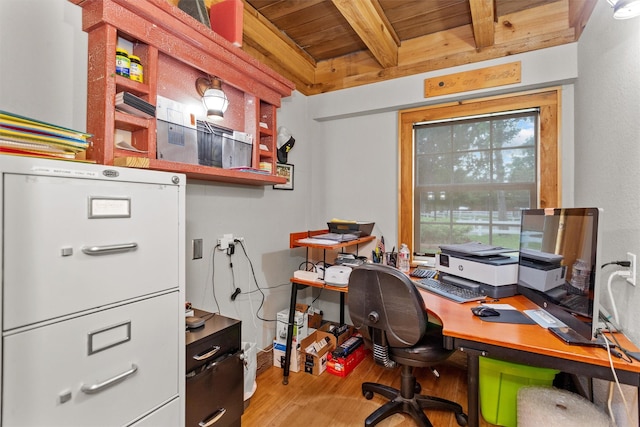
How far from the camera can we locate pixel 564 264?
50.1 inches

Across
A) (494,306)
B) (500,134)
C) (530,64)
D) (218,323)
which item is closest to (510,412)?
(494,306)

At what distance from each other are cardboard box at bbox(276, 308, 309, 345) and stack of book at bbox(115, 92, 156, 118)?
1.74 m

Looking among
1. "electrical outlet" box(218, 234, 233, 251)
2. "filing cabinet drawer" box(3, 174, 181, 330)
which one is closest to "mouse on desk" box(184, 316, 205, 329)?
"filing cabinet drawer" box(3, 174, 181, 330)

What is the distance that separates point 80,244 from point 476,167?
2.60 m

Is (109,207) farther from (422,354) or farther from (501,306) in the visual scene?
(501,306)

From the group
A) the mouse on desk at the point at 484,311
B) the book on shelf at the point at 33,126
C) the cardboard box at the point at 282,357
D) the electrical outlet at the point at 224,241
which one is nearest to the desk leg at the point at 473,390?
the mouse on desk at the point at 484,311

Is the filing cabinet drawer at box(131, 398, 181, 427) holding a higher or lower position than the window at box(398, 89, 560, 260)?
lower

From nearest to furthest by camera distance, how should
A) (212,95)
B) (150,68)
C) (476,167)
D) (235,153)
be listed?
(150,68) < (212,95) < (235,153) < (476,167)

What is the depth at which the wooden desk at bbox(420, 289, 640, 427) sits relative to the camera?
109 cm

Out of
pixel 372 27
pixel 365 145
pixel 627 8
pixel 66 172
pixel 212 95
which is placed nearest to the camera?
pixel 66 172

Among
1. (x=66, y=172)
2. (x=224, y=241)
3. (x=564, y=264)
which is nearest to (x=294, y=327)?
(x=224, y=241)

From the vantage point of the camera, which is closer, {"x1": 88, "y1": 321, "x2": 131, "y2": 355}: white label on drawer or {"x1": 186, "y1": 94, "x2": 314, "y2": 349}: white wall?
{"x1": 88, "y1": 321, "x2": 131, "y2": 355}: white label on drawer

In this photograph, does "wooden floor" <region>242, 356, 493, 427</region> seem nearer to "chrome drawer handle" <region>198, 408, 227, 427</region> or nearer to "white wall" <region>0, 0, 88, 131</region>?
"chrome drawer handle" <region>198, 408, 227, 427</region>

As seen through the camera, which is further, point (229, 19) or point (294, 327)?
point (294, 327)
